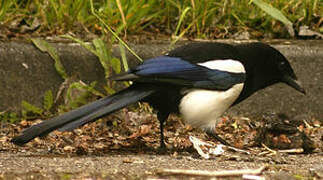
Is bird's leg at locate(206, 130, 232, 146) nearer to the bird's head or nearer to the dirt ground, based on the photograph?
the dirt ground

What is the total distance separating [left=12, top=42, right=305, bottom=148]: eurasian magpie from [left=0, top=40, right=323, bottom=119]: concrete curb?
0.68m

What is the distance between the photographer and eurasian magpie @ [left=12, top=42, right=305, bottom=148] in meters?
3.77

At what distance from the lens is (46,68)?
459cm

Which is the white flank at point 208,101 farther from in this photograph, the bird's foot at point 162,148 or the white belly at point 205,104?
the bird's foot at point 162,148

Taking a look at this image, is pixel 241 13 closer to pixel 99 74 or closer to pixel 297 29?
pixel 297 29

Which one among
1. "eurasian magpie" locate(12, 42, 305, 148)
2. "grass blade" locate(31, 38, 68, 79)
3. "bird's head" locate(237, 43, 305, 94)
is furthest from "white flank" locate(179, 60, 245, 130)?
"grass blade" locate(31, 38, 68, 79)

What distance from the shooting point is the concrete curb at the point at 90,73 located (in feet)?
15.0

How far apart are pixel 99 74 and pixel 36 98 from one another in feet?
1.30

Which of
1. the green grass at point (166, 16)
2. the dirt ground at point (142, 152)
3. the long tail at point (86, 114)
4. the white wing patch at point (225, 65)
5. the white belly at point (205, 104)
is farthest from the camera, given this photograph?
the green grass at point (166, 16)

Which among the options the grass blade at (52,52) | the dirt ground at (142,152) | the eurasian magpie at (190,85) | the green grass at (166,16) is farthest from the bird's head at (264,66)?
the grass blade at (52,52)

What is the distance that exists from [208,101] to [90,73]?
98 centimetres

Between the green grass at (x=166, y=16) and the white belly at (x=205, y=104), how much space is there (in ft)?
3.07

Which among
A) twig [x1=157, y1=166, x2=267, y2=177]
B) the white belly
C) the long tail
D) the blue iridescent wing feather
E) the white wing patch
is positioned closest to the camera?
twig [x1=157, y1=166, x2=267, y2=177]

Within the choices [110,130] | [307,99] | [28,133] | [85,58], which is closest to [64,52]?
[85,58]
